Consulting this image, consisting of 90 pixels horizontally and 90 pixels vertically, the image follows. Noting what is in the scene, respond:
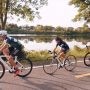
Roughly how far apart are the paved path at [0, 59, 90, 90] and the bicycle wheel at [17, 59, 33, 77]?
223mm

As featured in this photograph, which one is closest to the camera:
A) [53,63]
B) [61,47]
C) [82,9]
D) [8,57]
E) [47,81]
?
[47,81]

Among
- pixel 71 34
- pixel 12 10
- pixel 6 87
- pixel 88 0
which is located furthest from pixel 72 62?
pixel 71 34

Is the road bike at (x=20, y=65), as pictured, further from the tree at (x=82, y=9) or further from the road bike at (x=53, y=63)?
the tree at (x=82, y=9)

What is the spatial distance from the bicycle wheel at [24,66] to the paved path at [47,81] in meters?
0.22

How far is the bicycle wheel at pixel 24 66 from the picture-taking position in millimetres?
12867

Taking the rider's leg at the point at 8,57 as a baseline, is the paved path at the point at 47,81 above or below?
below

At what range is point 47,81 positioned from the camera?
12320 millimetres

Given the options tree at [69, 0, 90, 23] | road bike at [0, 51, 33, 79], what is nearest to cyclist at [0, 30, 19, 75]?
road bike at [0, 51, 33, 79]

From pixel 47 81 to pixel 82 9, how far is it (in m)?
34.8

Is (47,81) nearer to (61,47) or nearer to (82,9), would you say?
(61,47)

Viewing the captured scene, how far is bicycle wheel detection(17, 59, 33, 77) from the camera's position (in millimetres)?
12867

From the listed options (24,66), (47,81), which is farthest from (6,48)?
(47,81)

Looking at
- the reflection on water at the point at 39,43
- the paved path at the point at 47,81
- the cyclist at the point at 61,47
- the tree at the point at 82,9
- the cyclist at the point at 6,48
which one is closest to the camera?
the paved path at the point at 47,81

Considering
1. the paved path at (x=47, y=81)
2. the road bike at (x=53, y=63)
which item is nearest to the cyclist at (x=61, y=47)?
the road bike at (x=53, y=63)
